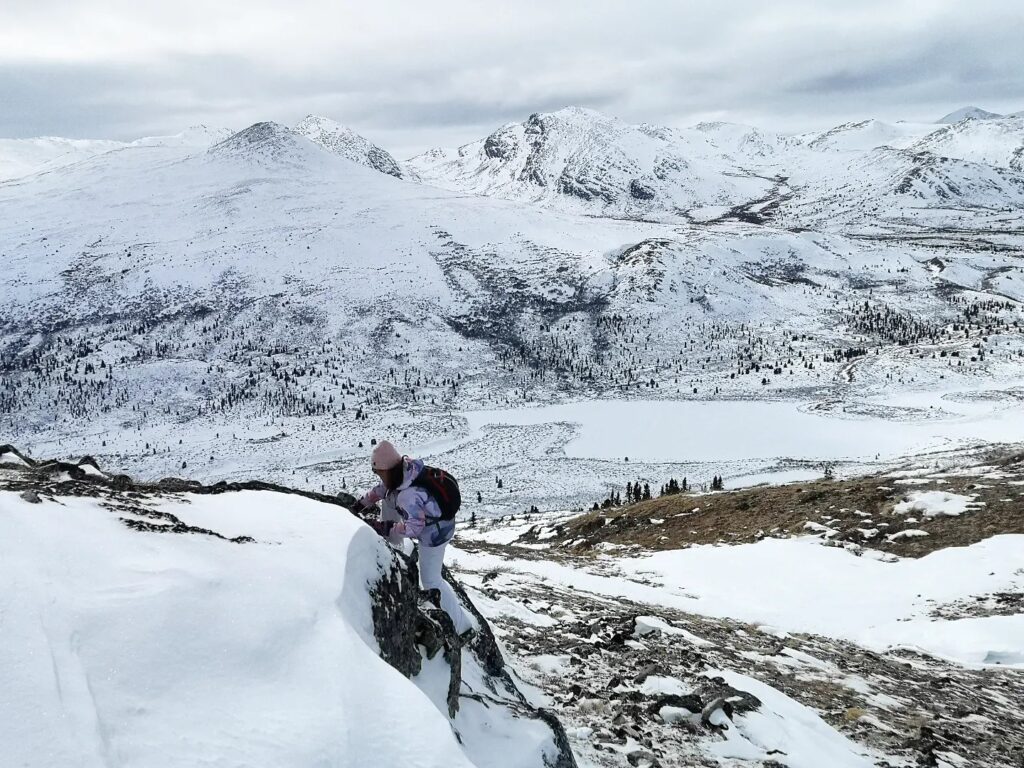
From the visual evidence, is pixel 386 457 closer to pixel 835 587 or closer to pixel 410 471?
pixel 410 471

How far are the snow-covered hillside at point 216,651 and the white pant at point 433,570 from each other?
2.75ft

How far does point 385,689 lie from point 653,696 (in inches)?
194

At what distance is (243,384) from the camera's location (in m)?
116

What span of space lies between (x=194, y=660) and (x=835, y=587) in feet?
53.1

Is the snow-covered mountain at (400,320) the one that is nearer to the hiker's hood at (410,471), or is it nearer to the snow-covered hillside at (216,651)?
the hiker's hood at (410,471)

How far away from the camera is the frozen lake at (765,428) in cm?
6619

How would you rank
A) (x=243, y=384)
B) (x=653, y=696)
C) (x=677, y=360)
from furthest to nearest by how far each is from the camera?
(x=677, y=360), (x=243, y=384), (x=653, y=696)

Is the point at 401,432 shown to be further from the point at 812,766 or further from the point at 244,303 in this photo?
the point at 812,766

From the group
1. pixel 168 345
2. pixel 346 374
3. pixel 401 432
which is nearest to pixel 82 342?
pixel 168 345

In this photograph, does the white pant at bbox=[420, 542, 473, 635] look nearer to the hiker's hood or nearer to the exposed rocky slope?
the hiker's hood

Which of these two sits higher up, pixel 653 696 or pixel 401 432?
pixel 653 696

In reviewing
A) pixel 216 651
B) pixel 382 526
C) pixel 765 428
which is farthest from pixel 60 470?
pixel 765 428

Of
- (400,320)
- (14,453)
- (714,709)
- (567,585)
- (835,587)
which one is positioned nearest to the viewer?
(714,709)

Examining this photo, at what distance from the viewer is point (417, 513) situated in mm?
6945
